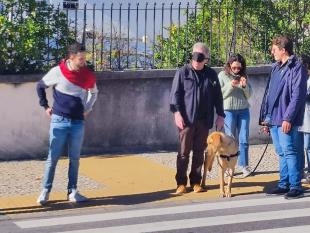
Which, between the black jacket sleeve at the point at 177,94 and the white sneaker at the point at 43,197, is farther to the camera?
the black jacket sleeve at the point at 177,94

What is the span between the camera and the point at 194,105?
8.99m

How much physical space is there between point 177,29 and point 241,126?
3.14 m

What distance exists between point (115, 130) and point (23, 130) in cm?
151

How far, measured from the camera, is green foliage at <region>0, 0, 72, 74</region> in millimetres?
11320

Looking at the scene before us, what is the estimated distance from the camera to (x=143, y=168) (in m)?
10.8

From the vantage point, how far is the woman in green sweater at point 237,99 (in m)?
9.97

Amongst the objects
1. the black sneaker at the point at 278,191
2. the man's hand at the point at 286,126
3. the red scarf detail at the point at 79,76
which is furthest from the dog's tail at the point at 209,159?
the red scarf detail at the point at 79,76

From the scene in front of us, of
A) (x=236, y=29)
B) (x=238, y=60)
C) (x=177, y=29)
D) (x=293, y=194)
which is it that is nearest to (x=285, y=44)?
(x=238, y=60)

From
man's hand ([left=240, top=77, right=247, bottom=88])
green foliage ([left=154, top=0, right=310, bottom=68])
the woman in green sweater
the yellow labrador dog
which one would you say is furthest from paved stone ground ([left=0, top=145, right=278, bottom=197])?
green foliage ([left=154, top=0, right=310, bottom=68])

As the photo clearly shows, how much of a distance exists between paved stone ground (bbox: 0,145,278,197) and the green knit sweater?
100cm

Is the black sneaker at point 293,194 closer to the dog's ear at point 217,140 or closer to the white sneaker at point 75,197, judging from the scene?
the dog's ear at point 217,140

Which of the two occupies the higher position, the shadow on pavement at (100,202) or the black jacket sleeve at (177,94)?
the black jacket sleeve at (177,94)

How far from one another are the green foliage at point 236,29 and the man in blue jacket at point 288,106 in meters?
3.96

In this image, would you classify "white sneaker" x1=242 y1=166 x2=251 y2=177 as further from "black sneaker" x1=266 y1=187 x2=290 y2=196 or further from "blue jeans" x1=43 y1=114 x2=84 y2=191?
"blue jeans" x1=43 y1=114 x2=84 y2=191
